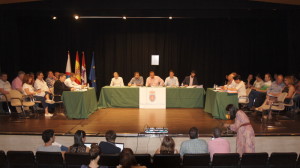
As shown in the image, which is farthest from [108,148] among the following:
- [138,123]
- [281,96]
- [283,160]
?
[281,96]

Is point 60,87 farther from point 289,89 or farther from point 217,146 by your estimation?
point 289,89

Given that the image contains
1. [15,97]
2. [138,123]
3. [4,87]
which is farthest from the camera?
[4,87]

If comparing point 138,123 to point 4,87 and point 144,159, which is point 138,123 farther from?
point 4,87

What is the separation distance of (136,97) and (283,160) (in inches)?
252

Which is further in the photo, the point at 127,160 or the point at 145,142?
the point at 145,142

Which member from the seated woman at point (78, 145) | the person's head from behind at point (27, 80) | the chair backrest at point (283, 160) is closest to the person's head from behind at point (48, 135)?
the seated woman at point (78, 145)

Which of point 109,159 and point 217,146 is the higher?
point 217,146

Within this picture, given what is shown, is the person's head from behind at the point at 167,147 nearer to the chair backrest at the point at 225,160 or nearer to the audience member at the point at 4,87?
the chair backrest at the point at 225,160

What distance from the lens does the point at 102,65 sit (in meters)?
13.4

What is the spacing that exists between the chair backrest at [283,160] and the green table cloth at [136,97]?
5.99 metres

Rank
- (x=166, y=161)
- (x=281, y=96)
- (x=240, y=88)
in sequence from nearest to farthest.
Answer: (x=166, y=161)
(x=281, y=96)
(x=240, y=88)

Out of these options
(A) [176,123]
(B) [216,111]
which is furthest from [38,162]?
(B) [216,111]

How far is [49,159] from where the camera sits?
424cm

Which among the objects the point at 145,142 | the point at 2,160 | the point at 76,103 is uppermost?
the point at 76,103
